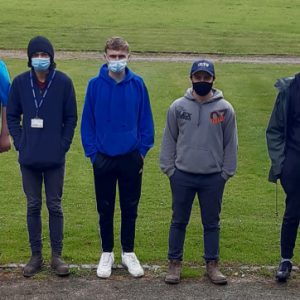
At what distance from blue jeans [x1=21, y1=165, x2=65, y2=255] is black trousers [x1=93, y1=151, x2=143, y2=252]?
38 cm

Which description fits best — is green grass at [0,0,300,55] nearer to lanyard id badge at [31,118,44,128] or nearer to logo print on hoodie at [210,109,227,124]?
lanyard id badge at [31,118,44,128]

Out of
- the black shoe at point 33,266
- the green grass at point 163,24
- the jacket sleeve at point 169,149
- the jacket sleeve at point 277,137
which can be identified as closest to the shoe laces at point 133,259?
the black shoe at point 33,266

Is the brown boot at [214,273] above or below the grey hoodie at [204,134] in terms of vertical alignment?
below

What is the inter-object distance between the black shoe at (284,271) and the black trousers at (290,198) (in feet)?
0.25

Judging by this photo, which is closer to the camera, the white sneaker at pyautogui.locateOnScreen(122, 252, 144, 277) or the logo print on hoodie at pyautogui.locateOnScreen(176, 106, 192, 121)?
the logo print on hoodie at pyautogui.locateOnScreen(176, 106, 192, 121)

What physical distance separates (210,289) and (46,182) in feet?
6.05

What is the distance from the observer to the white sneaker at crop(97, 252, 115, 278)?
24.3 feet

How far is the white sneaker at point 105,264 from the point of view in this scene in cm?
740

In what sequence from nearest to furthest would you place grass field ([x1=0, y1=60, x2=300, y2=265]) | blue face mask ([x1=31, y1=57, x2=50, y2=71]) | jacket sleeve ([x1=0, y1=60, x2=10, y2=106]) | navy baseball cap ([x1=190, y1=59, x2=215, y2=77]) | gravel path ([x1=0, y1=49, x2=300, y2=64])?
1. navy baseball cap ([x1=190, y1=59, x2=215, y2=77])
2. blue face mask ([x1=31, y1=57, x2=50, y2=71])
3. jacket sleeve ([x1=0, y1=60, x2=10, y2=106])
4. grass field ([x1=0, y1=60, x2=300, y2=265])
5. gravel path ([x1=0, y1=49, x2=300, y2=64])

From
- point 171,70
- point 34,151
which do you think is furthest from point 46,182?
point 171,70

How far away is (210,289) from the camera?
7121mm

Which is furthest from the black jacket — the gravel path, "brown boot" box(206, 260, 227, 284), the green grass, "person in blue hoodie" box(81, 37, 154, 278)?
the green grass

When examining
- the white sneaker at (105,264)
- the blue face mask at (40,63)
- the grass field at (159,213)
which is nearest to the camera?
the blue face mask at (40,63)

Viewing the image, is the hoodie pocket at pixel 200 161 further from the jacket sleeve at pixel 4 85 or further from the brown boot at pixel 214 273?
the jacket sleeve at pixel 4 85
